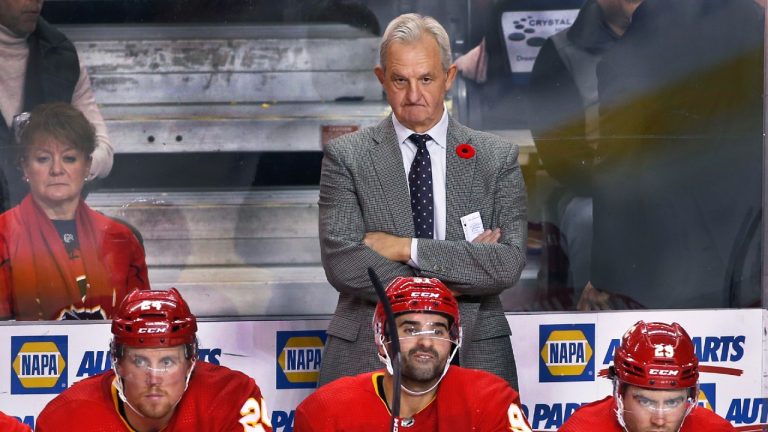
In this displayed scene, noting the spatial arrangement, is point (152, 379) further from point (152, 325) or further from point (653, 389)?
point (653, 389)

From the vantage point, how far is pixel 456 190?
3883mm

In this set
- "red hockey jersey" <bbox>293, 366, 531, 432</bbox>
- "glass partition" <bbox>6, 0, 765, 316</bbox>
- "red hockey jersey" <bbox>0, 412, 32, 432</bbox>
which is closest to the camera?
"red hockey jersey" <bbox>0, 412, 32, 432</bbox>

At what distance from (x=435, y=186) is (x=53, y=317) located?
1.61 m

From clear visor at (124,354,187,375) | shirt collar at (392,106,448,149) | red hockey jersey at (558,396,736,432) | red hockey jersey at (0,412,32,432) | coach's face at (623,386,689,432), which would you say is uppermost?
shirt collar at (392,106,448,149)

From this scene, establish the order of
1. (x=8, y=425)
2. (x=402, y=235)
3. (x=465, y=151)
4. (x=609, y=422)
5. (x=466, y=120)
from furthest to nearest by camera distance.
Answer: (x=466, y=120)
(x=465, y=151)
(x=402, y=235)
(x=609, y=422)
(x=8, y=425)

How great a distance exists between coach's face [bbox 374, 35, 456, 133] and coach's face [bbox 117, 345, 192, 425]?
41.3 inches

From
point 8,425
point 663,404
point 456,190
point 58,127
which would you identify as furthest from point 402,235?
point 58,127

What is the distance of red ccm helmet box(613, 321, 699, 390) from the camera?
10.9ft

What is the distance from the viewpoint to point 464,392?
3.37 m

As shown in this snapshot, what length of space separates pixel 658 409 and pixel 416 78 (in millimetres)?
1216

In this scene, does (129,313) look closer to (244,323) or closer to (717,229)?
(244,323)

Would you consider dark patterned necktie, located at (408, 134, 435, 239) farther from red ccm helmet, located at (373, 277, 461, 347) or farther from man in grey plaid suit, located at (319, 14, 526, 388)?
red ccm helmet, located at (373, 277, 461, 347)

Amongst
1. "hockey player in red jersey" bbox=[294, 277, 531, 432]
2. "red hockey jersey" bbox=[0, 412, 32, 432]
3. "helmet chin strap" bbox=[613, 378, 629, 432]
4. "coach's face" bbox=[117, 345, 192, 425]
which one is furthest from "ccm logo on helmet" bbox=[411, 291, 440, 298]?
"red hockey jersey" bbox=[0, 412, 32, 432]

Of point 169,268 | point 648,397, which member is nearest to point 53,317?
point 169,268
